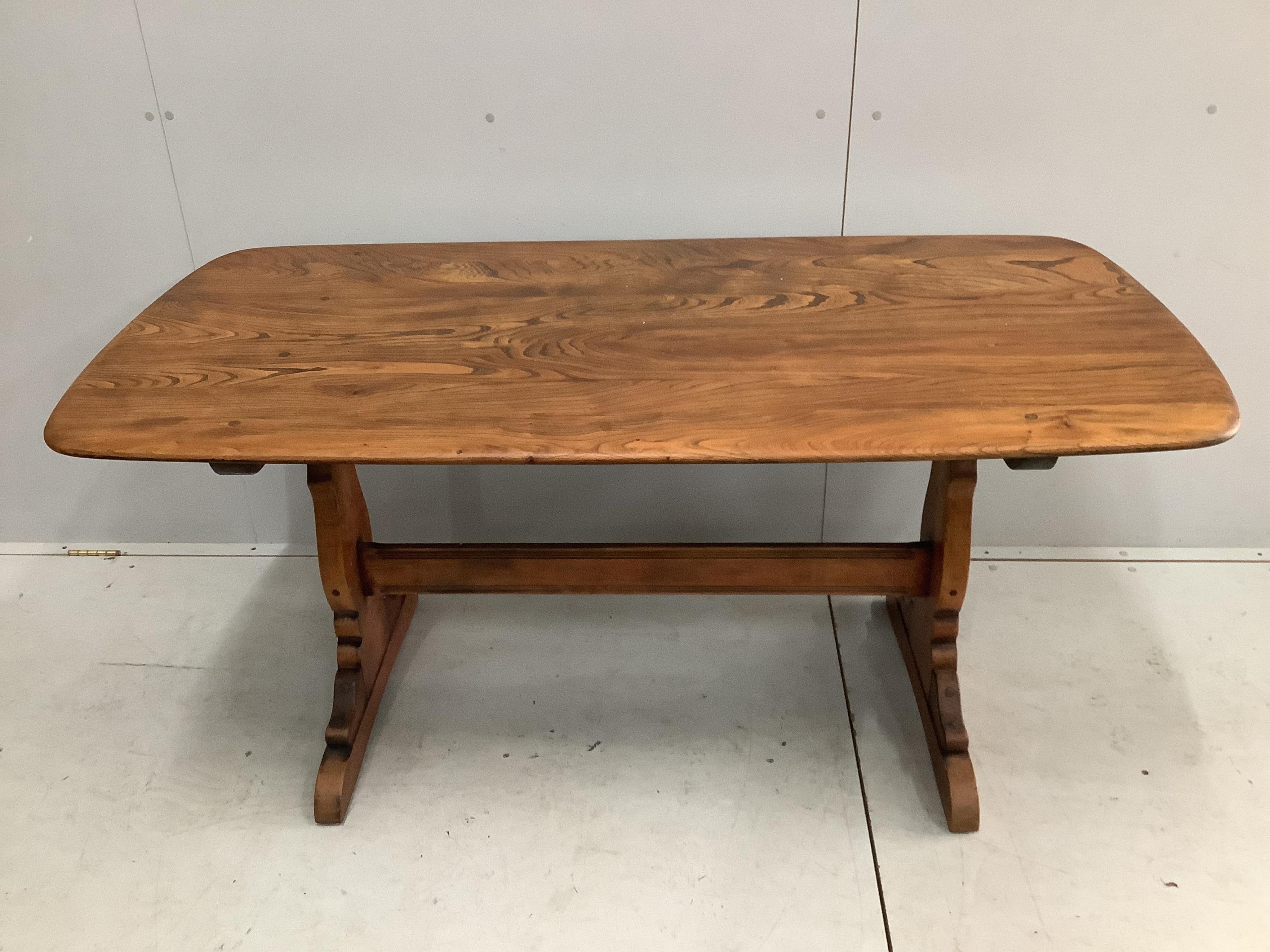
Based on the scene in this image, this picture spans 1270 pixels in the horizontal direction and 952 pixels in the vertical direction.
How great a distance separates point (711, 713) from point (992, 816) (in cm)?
49

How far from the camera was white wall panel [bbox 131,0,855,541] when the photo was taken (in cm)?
163

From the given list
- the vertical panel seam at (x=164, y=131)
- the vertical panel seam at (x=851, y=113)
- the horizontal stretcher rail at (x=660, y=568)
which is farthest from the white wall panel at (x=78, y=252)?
the vertical panel seam at (x=851, y=113)

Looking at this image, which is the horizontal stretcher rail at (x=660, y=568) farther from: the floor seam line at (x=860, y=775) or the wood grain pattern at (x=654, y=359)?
the wood grain pattern at (x=654, y=359)

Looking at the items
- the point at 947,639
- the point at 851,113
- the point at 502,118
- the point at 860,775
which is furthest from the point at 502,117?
the point at 860,775

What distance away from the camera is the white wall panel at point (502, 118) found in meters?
1.63

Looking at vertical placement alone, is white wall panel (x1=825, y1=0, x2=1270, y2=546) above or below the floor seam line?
above

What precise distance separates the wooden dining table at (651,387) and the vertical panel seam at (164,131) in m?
0.27

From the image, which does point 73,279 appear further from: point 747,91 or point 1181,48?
point 1181,48

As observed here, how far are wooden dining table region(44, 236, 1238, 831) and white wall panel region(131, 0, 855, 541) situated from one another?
0.19 meters

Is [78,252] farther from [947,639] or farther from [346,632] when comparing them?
[947,639]

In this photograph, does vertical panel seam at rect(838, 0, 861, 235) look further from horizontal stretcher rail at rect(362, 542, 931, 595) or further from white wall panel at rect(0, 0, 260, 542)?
white wall panel at rect(0, 0, 260, 542)

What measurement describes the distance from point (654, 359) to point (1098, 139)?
3.34ft

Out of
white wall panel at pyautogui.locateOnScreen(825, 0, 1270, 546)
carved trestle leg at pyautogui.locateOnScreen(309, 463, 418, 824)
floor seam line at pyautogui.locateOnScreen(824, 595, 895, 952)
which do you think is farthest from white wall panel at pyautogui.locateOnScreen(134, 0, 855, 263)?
floor seam line at pyautogui.locateOnScreen(824, 595, 895, 952)

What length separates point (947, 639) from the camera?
1.60 metres
